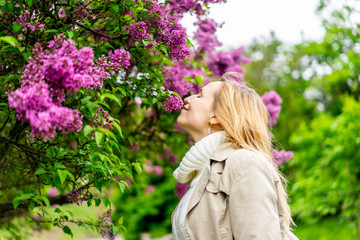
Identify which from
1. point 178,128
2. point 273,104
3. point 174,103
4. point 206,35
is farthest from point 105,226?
point 273,104

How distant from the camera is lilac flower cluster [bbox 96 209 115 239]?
2.55 metres

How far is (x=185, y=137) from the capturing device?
4.39 meters

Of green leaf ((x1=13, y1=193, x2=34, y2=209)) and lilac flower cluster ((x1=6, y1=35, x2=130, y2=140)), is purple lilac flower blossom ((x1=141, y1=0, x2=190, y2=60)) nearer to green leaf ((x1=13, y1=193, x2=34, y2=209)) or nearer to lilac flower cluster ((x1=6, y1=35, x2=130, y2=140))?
lilac flower cluster ((x1=6, y1=35, x2=130, y2=140))

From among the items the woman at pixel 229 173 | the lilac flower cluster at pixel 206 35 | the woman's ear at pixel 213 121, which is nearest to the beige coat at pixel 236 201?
the woman at pixel 229 173

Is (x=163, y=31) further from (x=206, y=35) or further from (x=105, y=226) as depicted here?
(x=206, y=35)

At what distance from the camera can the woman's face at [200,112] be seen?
245 centimetres

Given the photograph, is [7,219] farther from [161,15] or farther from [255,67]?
[255,67]

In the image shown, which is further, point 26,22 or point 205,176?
point 205,176

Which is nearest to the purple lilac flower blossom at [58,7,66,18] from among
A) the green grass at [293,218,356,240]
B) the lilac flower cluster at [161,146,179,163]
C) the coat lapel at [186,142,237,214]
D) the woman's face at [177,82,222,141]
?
the woman's face at [177,82,222,141]

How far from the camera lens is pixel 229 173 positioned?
2021mm

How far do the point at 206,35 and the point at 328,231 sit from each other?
9.19 m

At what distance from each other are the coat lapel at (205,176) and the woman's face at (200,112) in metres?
0.28

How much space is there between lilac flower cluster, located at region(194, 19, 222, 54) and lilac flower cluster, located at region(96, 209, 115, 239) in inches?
87.3

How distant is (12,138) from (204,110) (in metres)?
1.19
